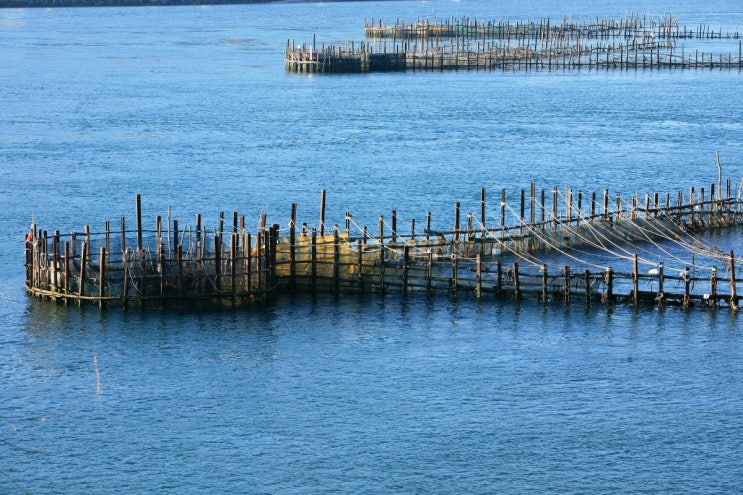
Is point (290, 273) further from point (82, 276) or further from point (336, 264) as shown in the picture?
point (82, 276)

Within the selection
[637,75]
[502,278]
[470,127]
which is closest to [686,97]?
[637,75]

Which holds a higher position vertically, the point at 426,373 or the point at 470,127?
the point at 470,127

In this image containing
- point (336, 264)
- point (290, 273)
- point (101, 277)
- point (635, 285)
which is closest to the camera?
point (101, 277)

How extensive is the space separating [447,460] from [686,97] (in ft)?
322

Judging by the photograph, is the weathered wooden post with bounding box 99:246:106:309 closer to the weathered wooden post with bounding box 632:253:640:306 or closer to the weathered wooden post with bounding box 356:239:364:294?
the weathered wooden post with bounding box 356:239:364:294

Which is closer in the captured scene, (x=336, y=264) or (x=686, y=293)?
(x=686, y=293)

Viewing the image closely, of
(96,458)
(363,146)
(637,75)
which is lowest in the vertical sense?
(96,458)

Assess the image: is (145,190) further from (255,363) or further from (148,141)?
(255,363)

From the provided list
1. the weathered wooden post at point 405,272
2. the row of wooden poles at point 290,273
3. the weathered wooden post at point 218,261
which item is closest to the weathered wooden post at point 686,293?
the row of wooden poles at point 290,273

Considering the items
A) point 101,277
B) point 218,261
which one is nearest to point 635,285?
point 218,261

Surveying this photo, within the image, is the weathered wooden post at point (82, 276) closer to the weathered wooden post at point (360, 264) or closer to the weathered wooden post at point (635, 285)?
the weathered wooden post at point (360, 264)

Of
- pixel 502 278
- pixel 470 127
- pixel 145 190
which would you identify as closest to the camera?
pixel 502 278

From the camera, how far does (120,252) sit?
181ft

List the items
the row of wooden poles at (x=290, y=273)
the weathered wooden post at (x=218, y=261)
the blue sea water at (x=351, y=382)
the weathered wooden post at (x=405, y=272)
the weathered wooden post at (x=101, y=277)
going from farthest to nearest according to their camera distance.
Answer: the weathered wooden post at (x=405, y=272) → the row of wooden poles at (x=290, y=273) → the weathered wooden post at (x=218, y=261) → the weathered wooden post at (x=101, y=277) → the blue sea water at (x=351, y=382)
